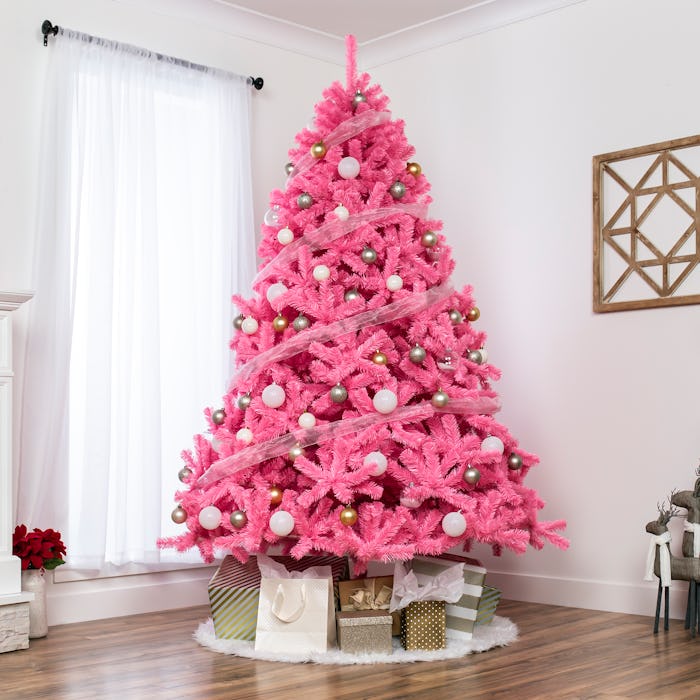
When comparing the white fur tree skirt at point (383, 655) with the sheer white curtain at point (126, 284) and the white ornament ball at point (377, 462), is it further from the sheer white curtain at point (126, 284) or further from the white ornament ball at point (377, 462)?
the sheer white curtain at point (126, 284)

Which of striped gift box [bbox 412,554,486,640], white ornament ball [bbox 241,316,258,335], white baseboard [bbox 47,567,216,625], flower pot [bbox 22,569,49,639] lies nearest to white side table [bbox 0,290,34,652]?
flower pot [bbox 22,569,49,639]

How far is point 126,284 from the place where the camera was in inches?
152

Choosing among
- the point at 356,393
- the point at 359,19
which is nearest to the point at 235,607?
the point at 356,393

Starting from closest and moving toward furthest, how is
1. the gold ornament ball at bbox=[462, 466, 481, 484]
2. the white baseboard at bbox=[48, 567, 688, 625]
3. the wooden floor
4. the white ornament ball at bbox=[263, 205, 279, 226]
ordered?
the wooden floor < the gold ornament ball at bbox=[462, 466, 481, 484] < the white ornament ball at bbox=[263, 205, 279, 226] < the white baseboard at bbox=[48, 567, 688, 625]

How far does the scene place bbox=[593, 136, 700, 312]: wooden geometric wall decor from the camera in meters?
3.60

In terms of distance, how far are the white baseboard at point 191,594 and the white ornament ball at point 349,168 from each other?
67.2 inches

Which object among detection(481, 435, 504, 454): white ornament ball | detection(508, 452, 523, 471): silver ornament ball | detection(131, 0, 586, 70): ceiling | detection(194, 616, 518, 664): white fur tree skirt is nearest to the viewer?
detection(194, 616, 518, 664): white fur tree skirt

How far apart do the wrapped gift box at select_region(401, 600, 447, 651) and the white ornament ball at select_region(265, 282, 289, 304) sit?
107 centimetres

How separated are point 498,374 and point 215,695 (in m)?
1.48

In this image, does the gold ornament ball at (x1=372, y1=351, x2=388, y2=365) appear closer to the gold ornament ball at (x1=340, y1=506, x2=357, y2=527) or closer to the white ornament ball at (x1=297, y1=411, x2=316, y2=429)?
the white ornament ball at (x1=297, y1=411, x2=316, y2=429)

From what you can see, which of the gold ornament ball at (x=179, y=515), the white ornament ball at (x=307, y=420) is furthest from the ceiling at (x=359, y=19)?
the gold ornament ball at (x=179, y=515)

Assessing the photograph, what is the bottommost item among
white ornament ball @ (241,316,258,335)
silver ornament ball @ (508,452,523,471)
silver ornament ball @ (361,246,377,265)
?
silver ornament ball @ (508,452,523,471)

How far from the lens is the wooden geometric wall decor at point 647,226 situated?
3598mm

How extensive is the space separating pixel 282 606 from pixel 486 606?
74cm
